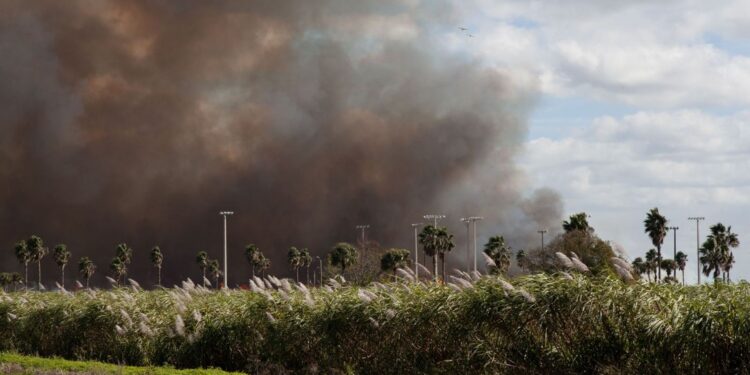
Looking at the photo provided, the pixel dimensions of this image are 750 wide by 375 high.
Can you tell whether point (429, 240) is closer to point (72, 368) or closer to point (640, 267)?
point (640, 267)

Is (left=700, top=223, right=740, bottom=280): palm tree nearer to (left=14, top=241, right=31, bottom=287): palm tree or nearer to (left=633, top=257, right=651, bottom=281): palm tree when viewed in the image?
(left=633, top=257, right=651, bottom=281): palm tree

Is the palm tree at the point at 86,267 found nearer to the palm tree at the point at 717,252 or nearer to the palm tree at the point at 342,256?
the palm tree at the point at 342,256

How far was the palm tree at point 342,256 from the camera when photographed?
4090 inches

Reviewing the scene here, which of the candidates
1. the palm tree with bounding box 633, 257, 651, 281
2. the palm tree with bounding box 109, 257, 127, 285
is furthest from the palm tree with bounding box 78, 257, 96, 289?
the palm tree with bounding box 633, 257, 651, 281

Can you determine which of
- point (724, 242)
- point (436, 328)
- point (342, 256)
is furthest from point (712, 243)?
point (436, 328)

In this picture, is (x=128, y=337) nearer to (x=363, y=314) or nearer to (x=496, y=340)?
(x=363, y=314)

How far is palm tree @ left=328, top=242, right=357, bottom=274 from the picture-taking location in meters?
104

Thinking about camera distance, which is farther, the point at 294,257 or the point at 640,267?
the point at 294,257

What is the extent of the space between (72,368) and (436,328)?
937cm

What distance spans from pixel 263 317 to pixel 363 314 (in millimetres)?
3708

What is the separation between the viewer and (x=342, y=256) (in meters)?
104

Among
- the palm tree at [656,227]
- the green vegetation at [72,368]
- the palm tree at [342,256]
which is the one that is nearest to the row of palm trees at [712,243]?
the palm tree at [656,227]

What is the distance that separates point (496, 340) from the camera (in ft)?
61.2

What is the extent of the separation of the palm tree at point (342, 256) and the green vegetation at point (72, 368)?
259ft
